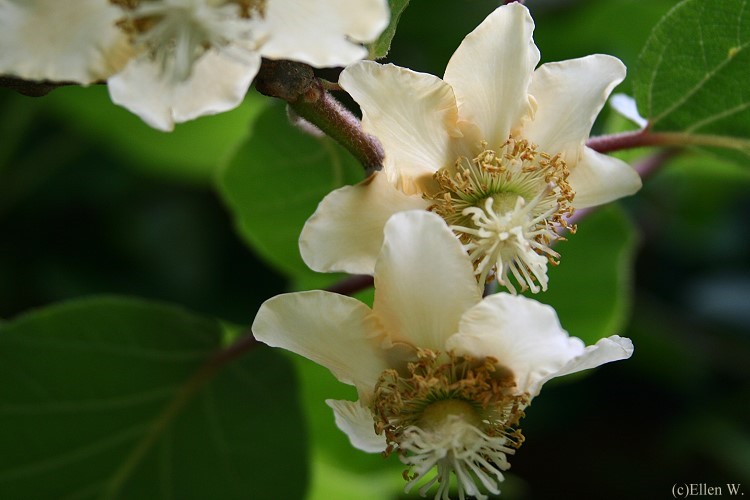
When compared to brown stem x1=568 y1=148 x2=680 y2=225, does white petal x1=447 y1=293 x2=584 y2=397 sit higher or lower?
lower

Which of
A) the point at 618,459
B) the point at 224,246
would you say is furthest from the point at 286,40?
the point at 618,459

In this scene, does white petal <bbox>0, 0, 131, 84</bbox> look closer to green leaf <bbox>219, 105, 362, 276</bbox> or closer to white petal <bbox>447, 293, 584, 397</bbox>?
white petal <bbox>447, 293, 584, 397</bbox>

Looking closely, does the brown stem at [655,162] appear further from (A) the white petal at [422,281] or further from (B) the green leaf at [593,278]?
(A) the white petal at [422,281]

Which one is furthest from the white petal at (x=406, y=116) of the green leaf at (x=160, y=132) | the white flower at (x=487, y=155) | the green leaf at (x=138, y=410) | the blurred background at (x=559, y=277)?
the green leaf at (x=160, y=132)

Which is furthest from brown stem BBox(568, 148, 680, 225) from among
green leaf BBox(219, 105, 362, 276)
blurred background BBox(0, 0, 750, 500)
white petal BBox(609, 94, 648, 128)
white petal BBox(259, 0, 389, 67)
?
white petal BBox(259, 0, 389, 67)

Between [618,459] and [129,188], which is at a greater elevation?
[129,188]

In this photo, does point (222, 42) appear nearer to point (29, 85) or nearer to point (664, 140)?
point (29, 85)

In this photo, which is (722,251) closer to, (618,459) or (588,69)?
(618,459)
